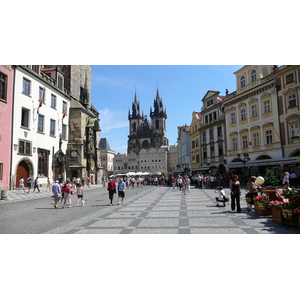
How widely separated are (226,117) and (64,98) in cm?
2155

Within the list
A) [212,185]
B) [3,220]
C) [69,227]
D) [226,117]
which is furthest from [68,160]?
[69,227]

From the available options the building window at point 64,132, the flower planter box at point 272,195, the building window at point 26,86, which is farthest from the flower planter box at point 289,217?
the building window at point 64,132

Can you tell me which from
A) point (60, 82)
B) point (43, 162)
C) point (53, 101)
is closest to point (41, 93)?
point (53, 101)

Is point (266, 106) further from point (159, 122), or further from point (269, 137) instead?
point (159, 122)

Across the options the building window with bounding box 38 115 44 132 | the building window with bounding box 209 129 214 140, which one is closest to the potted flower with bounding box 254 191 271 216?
the building window with bounding box 38 115 44 132

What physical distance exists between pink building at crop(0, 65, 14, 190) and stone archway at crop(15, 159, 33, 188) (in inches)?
68.8

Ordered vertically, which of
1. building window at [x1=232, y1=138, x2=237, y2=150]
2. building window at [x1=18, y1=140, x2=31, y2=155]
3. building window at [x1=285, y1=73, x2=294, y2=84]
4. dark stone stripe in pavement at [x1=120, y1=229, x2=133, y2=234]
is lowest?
dark stone stripe in pavement at [x1=120, y1=229, x2=133, y2=234]

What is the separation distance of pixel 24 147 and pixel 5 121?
3591 millimetres

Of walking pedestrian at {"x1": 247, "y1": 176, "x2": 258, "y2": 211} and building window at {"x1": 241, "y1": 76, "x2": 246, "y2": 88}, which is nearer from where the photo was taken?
walking pedestrian at {"x1": 247, "y1": 176, "x2": 258, "y2": 211}

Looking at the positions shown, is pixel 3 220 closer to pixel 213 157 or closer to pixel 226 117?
pixel 226 117

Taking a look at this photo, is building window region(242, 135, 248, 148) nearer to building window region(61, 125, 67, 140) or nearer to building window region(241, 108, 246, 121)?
building window region(241, 108, 246, 121)

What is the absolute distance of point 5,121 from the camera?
23406mm

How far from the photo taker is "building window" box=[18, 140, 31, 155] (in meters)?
25.6

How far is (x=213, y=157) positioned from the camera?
40188 mm
